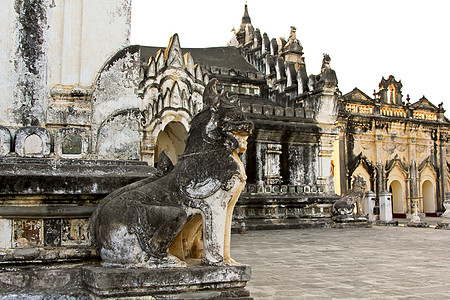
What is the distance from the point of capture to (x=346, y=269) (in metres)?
5.78

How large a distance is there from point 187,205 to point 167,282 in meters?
0.49

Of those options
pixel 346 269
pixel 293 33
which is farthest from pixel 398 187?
pixel 346 269

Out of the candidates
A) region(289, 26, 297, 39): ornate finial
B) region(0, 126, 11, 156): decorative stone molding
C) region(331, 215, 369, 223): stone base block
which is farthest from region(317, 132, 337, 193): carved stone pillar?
region(0, 126, 11, 156): decorative stone molding

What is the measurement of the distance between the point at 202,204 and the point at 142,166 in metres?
0.68

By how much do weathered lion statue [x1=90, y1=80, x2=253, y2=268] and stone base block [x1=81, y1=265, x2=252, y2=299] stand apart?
0.08 meters

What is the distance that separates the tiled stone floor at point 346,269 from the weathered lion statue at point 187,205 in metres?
1.26

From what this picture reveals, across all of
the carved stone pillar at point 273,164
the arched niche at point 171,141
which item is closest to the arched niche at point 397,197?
the carved stone pillar at point 273,164

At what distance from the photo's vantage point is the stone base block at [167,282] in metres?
2.71

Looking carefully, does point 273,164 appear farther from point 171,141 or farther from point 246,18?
point 246,18

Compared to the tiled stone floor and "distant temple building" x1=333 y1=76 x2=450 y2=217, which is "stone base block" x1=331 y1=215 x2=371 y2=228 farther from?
"distant temple building" x1=333 y1=76 x2=450 y2=217

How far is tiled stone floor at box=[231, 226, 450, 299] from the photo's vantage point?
14.2 feet

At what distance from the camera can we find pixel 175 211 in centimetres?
293

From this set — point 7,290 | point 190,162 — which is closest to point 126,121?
point 190,162

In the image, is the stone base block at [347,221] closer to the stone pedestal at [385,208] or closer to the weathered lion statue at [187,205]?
the stone pedestal at [385,208]
